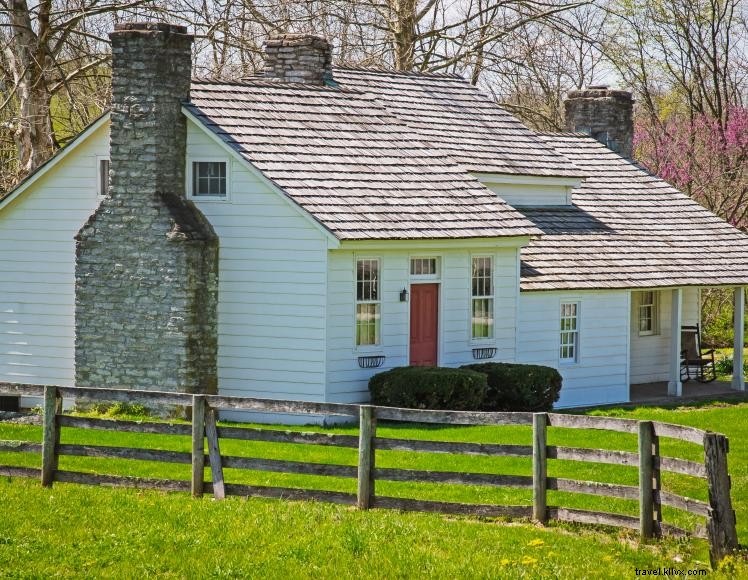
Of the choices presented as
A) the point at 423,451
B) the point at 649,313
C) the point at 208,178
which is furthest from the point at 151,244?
the point at 649,313

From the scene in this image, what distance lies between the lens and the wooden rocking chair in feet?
94.9

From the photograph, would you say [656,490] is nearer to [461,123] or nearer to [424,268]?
[424,268]

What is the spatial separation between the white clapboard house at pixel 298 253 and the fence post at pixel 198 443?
808cm

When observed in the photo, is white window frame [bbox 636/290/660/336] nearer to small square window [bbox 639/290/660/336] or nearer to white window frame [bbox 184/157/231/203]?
small square window [bbox 639/290/660/336]

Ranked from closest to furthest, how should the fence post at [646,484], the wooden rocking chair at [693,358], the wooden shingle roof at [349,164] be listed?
the fence post at [646,484], the wooden shingle roof at [349,164], the wooden rocking chair at [693,358]

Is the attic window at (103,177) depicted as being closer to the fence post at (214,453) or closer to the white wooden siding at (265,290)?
the white wooden siding at (265,290)

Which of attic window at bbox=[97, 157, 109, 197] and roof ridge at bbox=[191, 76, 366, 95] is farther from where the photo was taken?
roof ridge at bbox=[191, 76, 366, 95]

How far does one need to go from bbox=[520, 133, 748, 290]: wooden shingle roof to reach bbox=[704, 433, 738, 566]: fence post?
14.1 meters

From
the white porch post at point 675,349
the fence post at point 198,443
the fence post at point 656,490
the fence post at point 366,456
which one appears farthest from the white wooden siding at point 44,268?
the fence post at point 656,490

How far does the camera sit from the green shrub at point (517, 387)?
2248 cm

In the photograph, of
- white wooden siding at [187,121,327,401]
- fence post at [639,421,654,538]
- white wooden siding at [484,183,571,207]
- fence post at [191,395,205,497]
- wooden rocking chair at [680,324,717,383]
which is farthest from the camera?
wooden rocking chair at [680,324,717,383]

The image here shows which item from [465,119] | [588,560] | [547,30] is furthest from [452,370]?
[547,30]

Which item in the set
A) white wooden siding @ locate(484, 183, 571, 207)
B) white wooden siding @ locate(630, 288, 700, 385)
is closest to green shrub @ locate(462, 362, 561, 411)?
white wooden siding @ locate(484, 183, 571, 207)

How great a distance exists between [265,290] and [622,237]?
991 centimetres
